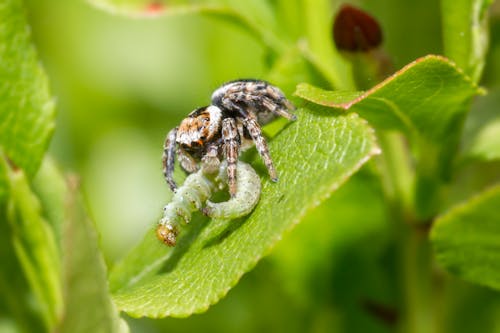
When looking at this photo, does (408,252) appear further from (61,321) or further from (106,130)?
(106,130)

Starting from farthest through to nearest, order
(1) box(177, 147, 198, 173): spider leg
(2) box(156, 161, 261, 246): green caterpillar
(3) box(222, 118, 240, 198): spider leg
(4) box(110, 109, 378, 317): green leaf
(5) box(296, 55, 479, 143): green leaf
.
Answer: (1) box(177, 147, 198, 173): spider leg → (3) box(222, 118, 240, 198): spider leg → (2) box(156, 161, 261, 246): green caterpillar → (5) box(296, 55, 479, 143): green leaf → (4) box(110, 109, 378, 317): green leaf

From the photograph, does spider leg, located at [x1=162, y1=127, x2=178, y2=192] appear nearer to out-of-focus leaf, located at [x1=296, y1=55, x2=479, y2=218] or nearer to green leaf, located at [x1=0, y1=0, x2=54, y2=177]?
green leaf, located at [x1=0, y1=0, x2=54, y2=177]

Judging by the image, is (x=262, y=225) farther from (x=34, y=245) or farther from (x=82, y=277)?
(x=34, y=245)

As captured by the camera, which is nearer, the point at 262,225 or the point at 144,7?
the point at 262,225

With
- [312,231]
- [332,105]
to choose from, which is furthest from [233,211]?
[312,231]

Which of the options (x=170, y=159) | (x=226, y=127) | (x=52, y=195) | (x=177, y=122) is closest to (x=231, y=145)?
(x=226, y=127)

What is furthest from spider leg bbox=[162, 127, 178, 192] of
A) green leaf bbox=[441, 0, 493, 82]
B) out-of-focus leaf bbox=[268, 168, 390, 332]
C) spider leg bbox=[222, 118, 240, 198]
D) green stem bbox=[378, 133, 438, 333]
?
green leaf bbox=[441, 0, 493, 82]

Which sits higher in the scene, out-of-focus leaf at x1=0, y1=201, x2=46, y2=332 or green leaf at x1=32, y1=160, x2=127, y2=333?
out-of-focus leaf at x1=0, y1=201, x2=46, y2=332
